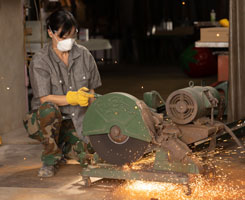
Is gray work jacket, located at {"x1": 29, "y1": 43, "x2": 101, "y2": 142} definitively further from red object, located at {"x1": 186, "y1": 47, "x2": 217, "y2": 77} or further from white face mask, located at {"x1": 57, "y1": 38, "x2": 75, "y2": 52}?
red object, located at {"x1": 186, "y1": 47, "x2": 217, "y2": 77}

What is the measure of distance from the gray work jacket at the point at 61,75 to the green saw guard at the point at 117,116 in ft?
1.32

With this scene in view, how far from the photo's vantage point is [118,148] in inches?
130

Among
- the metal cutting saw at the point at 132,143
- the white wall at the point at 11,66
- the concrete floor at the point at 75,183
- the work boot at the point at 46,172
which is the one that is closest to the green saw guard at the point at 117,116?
the metal cutting saw at the point at 132,143

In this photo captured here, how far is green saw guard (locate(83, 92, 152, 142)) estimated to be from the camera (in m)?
3.16

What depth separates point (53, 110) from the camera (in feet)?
11.6

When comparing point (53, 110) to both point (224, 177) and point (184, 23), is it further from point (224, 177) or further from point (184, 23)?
point (184, 23)

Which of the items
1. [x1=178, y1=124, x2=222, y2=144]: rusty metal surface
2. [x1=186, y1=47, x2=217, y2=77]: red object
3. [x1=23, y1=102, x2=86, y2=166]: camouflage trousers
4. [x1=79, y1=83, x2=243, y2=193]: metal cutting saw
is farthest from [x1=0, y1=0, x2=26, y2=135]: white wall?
[x1=186, y1=47, x2=217, y2=77]: red object

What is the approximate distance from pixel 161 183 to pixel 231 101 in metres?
2.11

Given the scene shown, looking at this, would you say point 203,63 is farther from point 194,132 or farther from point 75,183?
point 75,183

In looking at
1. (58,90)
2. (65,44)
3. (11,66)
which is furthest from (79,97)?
(11,66)

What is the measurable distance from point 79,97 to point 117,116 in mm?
378

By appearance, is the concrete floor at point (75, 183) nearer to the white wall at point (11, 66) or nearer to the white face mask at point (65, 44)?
the white wall at point (11, 66)

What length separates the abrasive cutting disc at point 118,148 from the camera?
128 inches

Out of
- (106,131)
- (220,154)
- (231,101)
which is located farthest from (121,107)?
(231,101)
